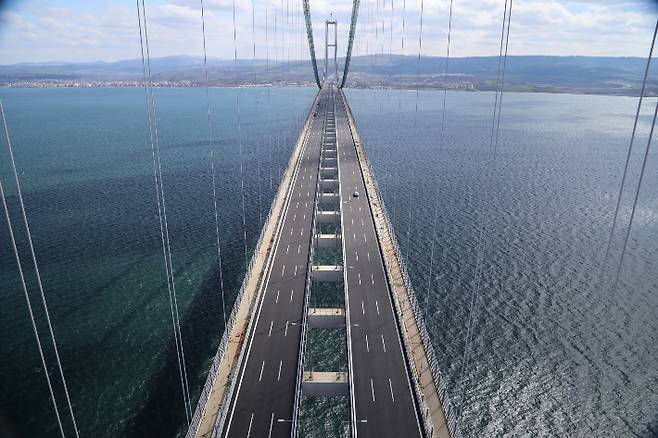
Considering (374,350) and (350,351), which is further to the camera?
(374,350)

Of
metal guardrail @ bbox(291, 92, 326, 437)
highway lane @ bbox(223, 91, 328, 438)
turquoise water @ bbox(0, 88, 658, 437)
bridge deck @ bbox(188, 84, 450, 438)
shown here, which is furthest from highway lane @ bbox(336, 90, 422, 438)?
turquoise water @ bbox(0, 88, 658, 437)

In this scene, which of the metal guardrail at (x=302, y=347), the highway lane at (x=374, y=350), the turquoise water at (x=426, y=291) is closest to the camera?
the metal guardrail at (x=302, y=347)

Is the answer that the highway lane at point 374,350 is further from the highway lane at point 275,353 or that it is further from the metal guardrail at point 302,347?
the highway lane at point 275,353

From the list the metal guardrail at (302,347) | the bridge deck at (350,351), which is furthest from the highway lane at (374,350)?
the metal guardrail at (302,347)

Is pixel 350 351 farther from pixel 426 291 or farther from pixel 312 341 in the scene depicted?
pixel 426 291

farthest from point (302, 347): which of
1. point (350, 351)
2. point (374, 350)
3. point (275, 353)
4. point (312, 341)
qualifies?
point (312, 341)

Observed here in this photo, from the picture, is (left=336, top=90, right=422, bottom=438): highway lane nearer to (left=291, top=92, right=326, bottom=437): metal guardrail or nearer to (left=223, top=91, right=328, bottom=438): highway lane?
(left=291, top=92, right=326, bottom=437): metal guardrail

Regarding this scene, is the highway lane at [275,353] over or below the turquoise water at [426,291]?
over
